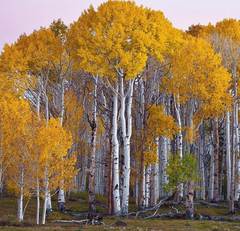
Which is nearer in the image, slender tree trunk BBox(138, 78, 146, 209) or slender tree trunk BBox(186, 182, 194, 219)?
slender tree trunk BBox(186, 182, 194, 219)

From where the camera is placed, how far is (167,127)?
132 ft

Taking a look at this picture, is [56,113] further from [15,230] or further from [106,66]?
[15,230]

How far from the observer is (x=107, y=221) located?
31.0 m

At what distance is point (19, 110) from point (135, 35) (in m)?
10.3

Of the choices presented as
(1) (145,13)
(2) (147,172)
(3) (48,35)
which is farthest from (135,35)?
(2) (147,172)

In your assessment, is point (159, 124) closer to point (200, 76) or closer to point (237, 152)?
point (200, 76)

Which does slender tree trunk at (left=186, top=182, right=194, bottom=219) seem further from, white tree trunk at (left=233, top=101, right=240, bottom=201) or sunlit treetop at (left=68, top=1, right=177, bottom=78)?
sunlit treetop at (left=68, top=1, right=177, bottom=78)

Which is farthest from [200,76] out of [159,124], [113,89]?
[113,89]

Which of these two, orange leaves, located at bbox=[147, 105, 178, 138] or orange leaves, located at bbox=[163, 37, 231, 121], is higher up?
orange leaves, located at bbox=[163, 37, 231, 121]

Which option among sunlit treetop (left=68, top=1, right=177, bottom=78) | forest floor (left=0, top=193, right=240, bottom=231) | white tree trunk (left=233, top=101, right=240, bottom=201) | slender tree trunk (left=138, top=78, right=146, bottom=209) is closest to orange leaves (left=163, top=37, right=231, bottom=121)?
sunlit treetop (left=68, top=1, right=177, bottom=78)

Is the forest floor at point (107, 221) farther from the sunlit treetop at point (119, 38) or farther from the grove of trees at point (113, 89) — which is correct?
the sunlit treetop at point (119, 38)

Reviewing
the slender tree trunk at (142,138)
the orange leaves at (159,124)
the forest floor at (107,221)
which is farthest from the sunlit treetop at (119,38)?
the forest floor at (107,221)

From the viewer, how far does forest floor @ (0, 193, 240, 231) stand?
2684 centimetres

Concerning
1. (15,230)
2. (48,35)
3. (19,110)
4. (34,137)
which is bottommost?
(15,230)
